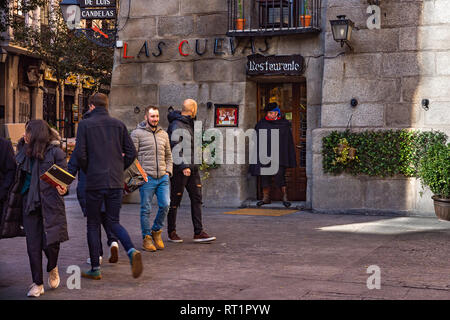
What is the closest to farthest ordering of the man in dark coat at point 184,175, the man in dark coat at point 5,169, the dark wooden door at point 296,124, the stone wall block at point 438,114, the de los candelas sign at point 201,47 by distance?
the man in dark coat at point 5,169, the man in dark coat at point 184,175, the stone wall block at point 438,114, the de los candelas sign at point 201,47, the dark wooden door at point 296,124

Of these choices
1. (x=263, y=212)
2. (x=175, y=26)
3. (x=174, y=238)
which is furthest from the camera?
(x=175, y=26)

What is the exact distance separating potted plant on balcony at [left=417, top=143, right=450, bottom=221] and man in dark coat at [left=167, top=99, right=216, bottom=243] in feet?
13.2

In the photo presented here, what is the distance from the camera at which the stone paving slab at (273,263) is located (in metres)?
6.29

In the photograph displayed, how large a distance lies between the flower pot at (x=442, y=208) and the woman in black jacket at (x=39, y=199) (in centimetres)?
683

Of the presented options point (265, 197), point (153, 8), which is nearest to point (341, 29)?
point (265, 197)

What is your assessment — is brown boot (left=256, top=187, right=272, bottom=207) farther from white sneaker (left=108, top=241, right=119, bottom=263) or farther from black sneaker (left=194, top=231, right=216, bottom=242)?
white sneaker (left=108, top=241, right=119, bottom=263)

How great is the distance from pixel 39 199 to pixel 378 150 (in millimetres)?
7518

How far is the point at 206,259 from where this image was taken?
807 cm

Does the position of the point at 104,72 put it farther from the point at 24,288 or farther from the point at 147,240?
the point at 24,288

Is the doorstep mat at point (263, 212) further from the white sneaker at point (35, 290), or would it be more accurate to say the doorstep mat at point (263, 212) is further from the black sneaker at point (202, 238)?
the white sneaker at point (35, 290)

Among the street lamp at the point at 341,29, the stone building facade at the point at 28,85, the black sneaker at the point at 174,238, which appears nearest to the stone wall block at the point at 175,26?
the street lamp at the point at 341,29

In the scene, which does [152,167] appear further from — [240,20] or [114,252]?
[240,20]

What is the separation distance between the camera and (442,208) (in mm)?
11320
